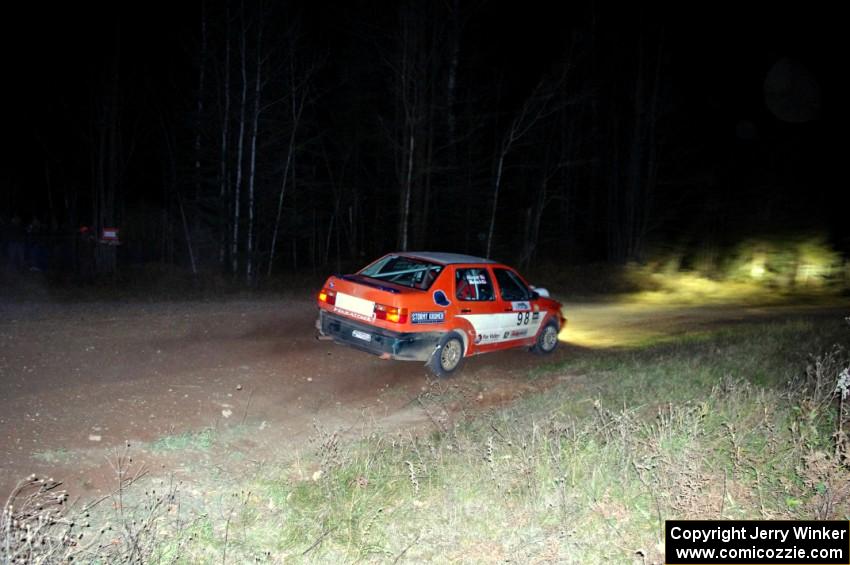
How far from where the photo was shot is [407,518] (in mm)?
4746

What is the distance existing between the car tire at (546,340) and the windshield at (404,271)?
9.41 ft

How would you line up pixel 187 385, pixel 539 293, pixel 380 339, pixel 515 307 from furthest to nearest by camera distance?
pixel 539 293, pixel 515 307, pixel 380 339, pixel 187 385

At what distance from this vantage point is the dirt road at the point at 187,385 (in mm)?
6242

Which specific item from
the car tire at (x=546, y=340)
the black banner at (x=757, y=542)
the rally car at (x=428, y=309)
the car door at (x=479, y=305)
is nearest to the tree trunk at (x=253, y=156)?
the car tire at (x=546, y=340)

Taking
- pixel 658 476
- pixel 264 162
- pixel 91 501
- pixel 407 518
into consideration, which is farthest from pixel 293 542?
pixel 264 162

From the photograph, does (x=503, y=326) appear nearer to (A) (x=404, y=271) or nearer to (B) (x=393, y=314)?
(A) (x=404, y=271)

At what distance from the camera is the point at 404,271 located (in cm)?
1016

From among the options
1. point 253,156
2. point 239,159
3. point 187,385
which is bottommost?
point 187,385

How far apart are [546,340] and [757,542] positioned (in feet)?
25.2

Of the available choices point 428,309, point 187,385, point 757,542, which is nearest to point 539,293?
point 428,309

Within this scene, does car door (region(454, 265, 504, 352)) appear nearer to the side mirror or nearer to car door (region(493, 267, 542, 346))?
car door (region(493, 267, 542, 346))

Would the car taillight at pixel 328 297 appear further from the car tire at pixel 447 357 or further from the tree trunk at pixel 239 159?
the tree trunk at pixel 239 159

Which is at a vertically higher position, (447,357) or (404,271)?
(404,271)

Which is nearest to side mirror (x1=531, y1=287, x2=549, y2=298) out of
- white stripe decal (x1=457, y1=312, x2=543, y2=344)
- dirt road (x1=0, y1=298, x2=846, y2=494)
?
white stripe decal (x1=457, y1=312, x2=543, y2=344)
